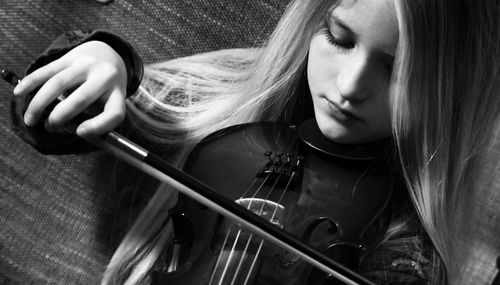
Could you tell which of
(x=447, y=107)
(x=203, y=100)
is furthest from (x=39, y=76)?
(x=447, y=107)

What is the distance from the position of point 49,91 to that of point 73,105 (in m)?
0.03

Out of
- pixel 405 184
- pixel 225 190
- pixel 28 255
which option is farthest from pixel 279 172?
pixel 28 255

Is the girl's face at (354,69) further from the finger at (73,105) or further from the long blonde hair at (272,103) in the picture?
the finger at (73,105)

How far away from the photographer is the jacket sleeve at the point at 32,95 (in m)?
0.74

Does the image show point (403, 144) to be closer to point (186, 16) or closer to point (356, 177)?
point (356, 177)

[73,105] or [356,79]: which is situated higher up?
[356,79]

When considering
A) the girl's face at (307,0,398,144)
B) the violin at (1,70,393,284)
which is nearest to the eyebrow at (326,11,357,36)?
A: the girl's face at (307,0,398,144)

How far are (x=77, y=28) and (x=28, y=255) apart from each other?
32 centimetres

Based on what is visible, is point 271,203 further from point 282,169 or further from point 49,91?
point 49,91

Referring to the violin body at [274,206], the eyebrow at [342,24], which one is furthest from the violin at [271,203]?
the eyebrow at [342,24]

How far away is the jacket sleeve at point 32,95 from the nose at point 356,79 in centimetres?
23

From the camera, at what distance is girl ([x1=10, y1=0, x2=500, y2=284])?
72cm

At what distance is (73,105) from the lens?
688 mm

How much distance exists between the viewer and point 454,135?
0.83m
